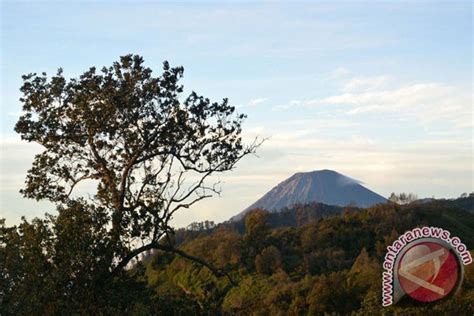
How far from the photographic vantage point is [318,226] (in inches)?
3164

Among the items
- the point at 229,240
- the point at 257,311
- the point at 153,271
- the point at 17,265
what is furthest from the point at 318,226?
the point at 17,265

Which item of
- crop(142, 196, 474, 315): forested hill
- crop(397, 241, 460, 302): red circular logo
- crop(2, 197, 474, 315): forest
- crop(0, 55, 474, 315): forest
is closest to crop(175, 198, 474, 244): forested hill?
crop(2, 197, 474, 315): forest

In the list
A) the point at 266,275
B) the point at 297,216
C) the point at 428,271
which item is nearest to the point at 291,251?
the point at 266,275

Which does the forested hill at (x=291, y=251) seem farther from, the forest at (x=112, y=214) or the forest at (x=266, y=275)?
the forest at (x=112, y=214)

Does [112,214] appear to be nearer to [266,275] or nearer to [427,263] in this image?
[427,263]

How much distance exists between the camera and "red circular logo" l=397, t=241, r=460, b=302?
16719mm

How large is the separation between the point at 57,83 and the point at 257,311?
2407 cm

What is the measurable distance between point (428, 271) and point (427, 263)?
23cm

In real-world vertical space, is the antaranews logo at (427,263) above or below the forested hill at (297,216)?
below

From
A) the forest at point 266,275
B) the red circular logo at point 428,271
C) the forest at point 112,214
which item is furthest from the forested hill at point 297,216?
the red circular logo at point 428,271

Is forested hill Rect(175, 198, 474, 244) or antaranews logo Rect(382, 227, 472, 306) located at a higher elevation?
forested hill Rect(175, 198, 474, 244)

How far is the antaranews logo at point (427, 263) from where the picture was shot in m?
16.7

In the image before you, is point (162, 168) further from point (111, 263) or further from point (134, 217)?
point (111, 263)

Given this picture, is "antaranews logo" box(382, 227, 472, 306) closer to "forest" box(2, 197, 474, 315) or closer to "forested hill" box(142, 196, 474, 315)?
"forest" box(2, 197, 474, 315)
